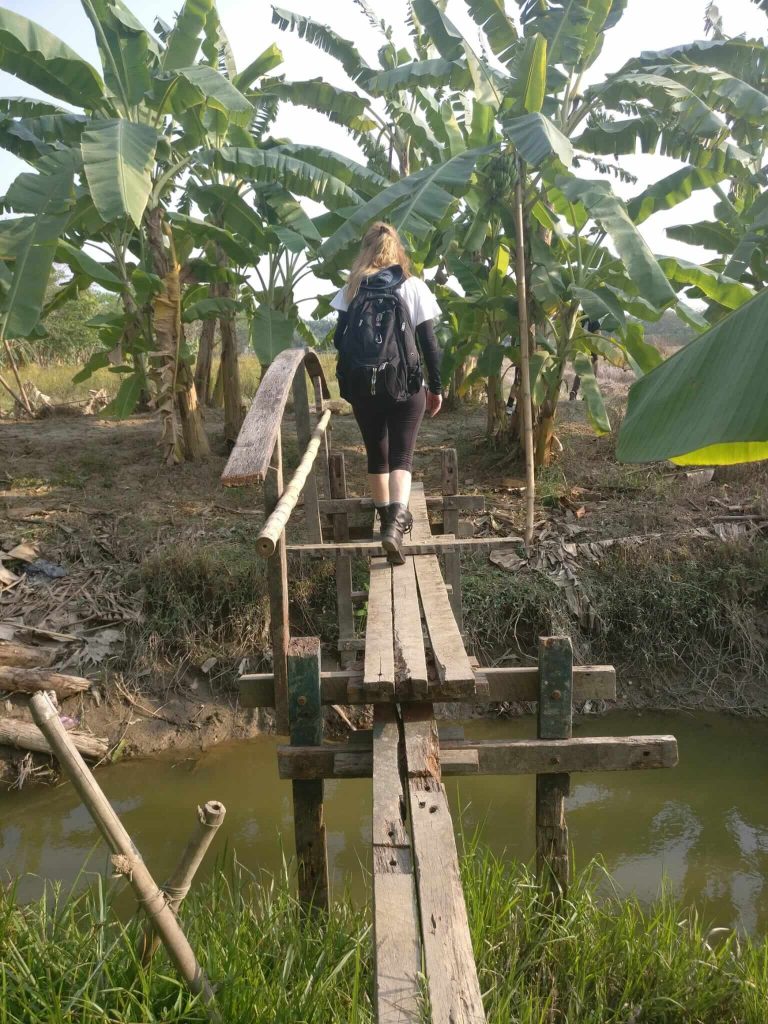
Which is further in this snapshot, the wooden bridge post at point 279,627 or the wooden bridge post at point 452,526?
the wooden bridge post at point 452,526

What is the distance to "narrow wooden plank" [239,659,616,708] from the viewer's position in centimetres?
275

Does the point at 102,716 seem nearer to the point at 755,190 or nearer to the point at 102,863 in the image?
the point at 102,863

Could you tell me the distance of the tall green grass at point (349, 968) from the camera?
215 centimetres

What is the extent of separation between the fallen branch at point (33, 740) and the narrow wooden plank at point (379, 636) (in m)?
2.29

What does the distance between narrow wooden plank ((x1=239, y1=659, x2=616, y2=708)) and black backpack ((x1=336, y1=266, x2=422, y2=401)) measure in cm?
153

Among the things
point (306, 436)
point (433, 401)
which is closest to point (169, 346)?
point (306, 436)

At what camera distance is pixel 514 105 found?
5.82 metres

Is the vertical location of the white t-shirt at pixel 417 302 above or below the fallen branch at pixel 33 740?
above

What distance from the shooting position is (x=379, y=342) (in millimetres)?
3736

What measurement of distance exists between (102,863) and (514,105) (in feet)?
18.3

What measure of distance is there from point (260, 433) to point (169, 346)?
4833 millimetres

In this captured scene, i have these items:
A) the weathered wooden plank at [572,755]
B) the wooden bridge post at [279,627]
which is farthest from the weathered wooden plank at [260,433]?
the weathered wooden plank at [572,755]

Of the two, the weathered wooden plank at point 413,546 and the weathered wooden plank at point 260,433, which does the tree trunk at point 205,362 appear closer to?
the weathered wooden plank at point 413,546

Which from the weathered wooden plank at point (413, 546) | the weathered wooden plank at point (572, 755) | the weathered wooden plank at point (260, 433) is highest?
the weathered wooden plank at point (260, 433)
